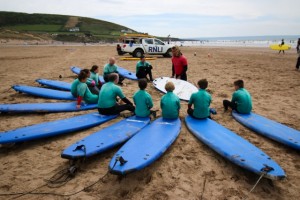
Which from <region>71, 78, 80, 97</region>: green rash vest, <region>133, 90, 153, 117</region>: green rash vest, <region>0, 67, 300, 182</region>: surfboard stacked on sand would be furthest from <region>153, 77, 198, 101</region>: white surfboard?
<region>71, 78, 80, 97</region>: green rash vest

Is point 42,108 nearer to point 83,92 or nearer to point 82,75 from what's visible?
point 83,92

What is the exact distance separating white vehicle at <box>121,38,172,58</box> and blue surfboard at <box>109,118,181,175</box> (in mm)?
14046

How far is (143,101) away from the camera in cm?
529

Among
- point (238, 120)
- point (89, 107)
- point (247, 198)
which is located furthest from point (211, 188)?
point (89, 107)

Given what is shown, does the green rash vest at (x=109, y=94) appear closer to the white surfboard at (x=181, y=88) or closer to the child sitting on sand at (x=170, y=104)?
the child sitting on sand at (x=170, y=104)

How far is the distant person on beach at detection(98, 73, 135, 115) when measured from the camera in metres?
5.40

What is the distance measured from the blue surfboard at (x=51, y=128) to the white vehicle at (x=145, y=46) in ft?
44.8

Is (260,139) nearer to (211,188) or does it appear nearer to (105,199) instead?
(211,188)

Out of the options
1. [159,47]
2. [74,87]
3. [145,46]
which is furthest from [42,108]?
[159,47]

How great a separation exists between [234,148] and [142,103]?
7.49 ft

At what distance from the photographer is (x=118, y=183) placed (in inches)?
131

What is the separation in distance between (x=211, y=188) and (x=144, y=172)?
41.0 inches

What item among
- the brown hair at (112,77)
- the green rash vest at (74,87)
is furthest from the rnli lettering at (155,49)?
the brown hair at (112,77)

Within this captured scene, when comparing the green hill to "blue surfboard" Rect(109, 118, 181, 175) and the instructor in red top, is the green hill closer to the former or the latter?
the instructor in red top
